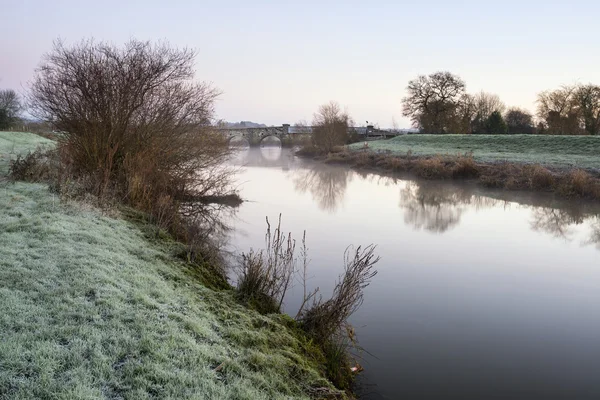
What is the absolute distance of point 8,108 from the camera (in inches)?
1619

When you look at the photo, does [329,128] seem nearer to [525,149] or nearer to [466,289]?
[525,149]

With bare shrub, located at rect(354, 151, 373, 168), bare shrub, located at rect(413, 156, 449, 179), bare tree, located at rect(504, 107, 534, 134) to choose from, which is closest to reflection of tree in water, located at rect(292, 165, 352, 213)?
bare shrub, located at rect(354, 151, 373, 168)

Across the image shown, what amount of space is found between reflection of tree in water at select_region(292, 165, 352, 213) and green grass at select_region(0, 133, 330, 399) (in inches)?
395

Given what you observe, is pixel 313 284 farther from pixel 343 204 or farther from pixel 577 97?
pixel 577 97

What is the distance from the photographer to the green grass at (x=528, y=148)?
73.9 feet

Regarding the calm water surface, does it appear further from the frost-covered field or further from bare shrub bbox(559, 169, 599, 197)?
the frost-covered field

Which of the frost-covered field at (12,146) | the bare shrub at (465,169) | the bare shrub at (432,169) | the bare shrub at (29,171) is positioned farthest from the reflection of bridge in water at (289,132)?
the bare shrub at (29,171)

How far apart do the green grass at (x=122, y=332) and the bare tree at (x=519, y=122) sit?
46462 mm

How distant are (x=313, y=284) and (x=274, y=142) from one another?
7515 cm

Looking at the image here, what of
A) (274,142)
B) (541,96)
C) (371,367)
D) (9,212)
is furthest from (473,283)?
(274,142)

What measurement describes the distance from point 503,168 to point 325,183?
336 inches

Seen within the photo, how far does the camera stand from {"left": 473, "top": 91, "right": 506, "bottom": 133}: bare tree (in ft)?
156

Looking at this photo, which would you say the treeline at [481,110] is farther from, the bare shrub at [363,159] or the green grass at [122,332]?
the green grass at [122,332]

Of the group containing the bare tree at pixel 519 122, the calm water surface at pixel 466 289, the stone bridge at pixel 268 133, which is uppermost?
the bare tree at pixel 519 122
